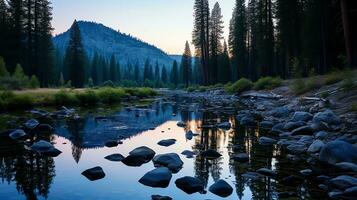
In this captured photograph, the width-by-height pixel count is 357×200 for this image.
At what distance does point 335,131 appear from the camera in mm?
10383

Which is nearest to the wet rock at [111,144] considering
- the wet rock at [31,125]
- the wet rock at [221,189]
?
the wet rock at [31,125]

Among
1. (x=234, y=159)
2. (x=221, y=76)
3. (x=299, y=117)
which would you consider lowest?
(x=234, y=159)

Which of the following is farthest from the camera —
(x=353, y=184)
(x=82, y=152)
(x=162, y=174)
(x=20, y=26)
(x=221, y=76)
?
(x=221, y=76)

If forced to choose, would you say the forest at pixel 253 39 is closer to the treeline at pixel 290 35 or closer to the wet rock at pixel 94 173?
the treeline at pixel 290 35

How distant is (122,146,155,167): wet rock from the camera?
8906mm

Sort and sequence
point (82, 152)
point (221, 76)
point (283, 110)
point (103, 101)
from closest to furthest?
1. point (82, 152)
2. point (283, 110)
3. point (103, 101)
4. point (221, 76)

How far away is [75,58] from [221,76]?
2902 cm

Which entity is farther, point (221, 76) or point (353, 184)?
point (221, 76)

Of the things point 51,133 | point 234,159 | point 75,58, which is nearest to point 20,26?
point 75,58

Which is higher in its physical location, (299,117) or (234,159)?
(299,117)

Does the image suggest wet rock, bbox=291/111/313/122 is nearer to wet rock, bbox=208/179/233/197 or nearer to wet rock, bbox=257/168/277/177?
wet rock, bbox=257/168/277/177

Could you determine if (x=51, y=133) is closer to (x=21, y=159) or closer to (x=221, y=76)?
(x=21, y=159)

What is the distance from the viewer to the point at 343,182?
21.0 ft

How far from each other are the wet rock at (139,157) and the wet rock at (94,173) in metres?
1.09
